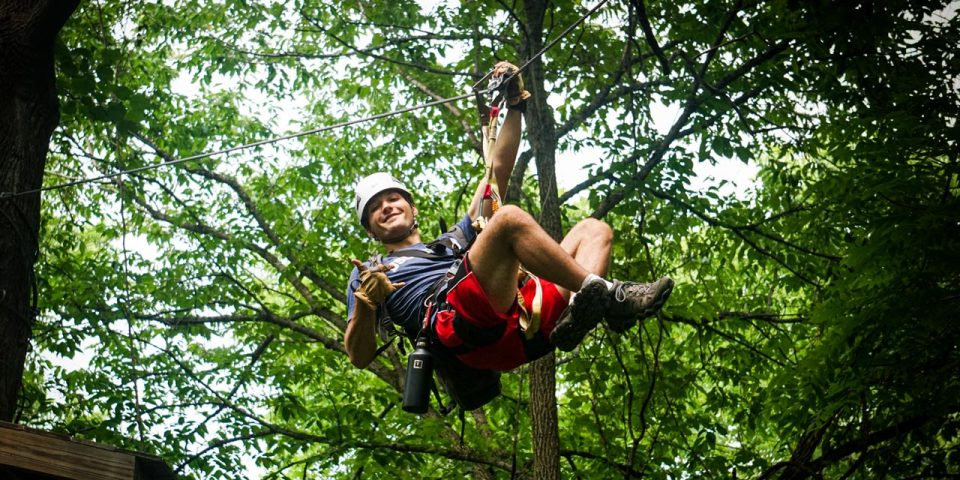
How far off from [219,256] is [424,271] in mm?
5840

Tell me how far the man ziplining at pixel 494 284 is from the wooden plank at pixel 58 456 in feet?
3.72

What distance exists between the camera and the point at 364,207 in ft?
14.2

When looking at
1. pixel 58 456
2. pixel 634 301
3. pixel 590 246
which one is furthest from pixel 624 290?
pixel 58 456

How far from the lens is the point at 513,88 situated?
13.4 feet

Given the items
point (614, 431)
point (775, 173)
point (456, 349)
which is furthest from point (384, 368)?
point (456, 349)

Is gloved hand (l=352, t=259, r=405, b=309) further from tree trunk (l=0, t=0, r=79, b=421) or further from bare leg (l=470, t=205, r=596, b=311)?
tree trunk (l=0, t=0, r=79, b=421)

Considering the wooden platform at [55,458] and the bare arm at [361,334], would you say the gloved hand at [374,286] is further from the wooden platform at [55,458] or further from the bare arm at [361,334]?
the wooden platform at [55,458]

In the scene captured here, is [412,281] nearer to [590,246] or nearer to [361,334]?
[361,334]

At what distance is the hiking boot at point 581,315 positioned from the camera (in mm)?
3195

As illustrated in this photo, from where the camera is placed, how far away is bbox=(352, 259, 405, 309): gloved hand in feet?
11.8

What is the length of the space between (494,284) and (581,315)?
0.35m

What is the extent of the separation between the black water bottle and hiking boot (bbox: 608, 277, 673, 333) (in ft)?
2.68

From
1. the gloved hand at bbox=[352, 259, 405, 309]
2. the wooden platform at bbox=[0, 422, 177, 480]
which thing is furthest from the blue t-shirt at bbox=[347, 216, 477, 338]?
the wooden platform at bbox=[0, 422, 177, 480]

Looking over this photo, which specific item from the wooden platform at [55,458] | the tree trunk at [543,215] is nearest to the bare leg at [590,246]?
the wooden platform at [55,458]
